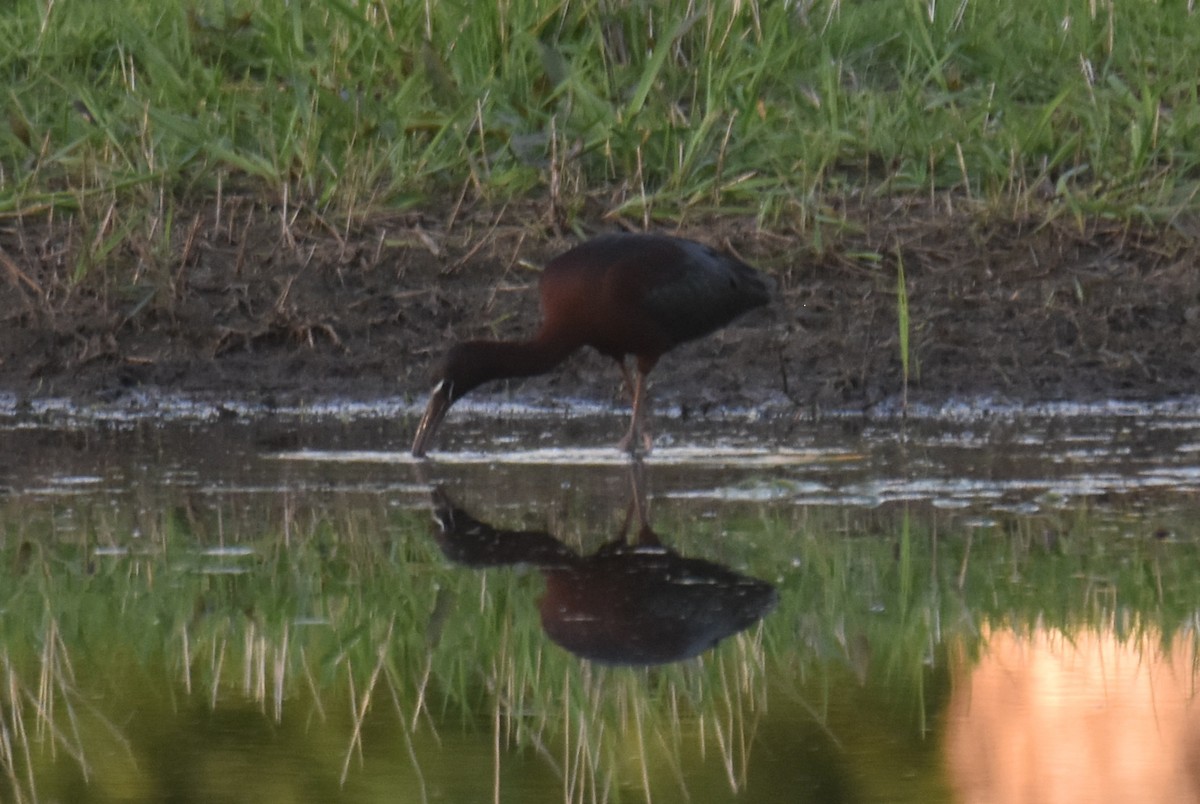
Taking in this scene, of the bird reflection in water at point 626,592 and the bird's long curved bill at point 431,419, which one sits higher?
the bird's long curved bill at point 431,419

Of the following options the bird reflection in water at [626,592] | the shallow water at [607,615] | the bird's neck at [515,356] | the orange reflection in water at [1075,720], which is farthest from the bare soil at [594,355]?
the orange reflection in water at [1075,720]

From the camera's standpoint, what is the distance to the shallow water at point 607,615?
139 inches

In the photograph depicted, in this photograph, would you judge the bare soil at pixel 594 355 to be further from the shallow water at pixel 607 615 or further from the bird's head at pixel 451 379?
the bird's head at pixel 451 379

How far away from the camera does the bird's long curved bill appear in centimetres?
653

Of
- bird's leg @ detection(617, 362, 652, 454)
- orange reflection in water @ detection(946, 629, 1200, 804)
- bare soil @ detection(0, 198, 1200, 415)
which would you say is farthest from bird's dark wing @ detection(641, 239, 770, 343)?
orange reflection in water @ detection(946, 629, 1200, 804)

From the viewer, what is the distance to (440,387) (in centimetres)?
659

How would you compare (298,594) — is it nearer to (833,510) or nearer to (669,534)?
(669,534)

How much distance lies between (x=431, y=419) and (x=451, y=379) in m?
0.15

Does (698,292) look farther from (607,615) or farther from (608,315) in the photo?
(607,615)

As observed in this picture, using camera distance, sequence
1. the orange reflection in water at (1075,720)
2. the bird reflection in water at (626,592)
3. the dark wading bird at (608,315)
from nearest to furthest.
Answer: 1. the orange reflection in water at (1075,720)
2. the bird reflection in water at (626,592)
3. the dark wading bird at (608,315)

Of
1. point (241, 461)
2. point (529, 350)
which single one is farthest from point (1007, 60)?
point (241, 461)

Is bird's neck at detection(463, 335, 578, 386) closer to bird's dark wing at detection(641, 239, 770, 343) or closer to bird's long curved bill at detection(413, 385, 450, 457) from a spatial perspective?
bird's long curved bill at detection(413, 385, 450, 457)

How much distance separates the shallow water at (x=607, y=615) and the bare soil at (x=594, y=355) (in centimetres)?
55

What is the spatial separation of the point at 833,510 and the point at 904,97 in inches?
151
